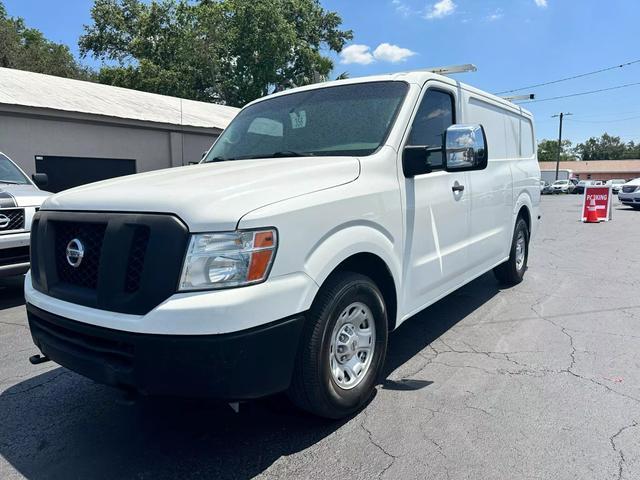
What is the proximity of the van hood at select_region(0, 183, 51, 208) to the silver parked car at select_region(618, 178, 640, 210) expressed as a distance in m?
21.2

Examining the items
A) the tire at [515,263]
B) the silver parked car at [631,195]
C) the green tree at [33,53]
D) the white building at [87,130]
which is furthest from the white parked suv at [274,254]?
the green tree at [33,53]

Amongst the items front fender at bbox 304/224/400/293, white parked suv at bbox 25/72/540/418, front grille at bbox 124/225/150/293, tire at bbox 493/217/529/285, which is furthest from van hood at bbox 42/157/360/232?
tire at bbox 493/217/529/285

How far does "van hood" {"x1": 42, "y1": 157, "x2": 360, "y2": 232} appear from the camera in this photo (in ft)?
7.47

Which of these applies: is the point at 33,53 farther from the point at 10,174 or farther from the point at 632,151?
the point at 632,151

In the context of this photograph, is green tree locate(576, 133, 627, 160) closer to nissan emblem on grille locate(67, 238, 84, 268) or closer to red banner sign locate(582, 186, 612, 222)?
red banner sign locate(582, 186, 612, 222)

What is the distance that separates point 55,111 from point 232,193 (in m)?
11.7

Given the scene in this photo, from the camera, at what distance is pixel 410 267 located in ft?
11.4

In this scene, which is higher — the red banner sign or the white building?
the white building

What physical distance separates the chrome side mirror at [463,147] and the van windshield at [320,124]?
1.40 ft

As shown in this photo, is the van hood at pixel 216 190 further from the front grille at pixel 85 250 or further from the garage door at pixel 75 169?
the garage door at pixel 75 169

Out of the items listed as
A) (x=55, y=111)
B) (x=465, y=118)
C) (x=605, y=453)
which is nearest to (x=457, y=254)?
(x=465, y=118)

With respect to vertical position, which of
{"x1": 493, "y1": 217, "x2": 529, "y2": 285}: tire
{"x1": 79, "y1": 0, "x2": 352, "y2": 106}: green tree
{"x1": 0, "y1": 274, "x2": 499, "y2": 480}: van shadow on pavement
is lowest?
{"x1": 0, "y1": 274, "x2": 499, "y2": 480}: van shadow on pavement

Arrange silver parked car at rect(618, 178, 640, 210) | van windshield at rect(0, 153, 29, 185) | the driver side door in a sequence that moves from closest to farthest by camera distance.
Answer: the driver side door
van windshield at rect(0, 153, 29, 185)
silver parked car at rect(618, 178, 640, 210)

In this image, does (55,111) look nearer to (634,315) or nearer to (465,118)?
(465,118)
